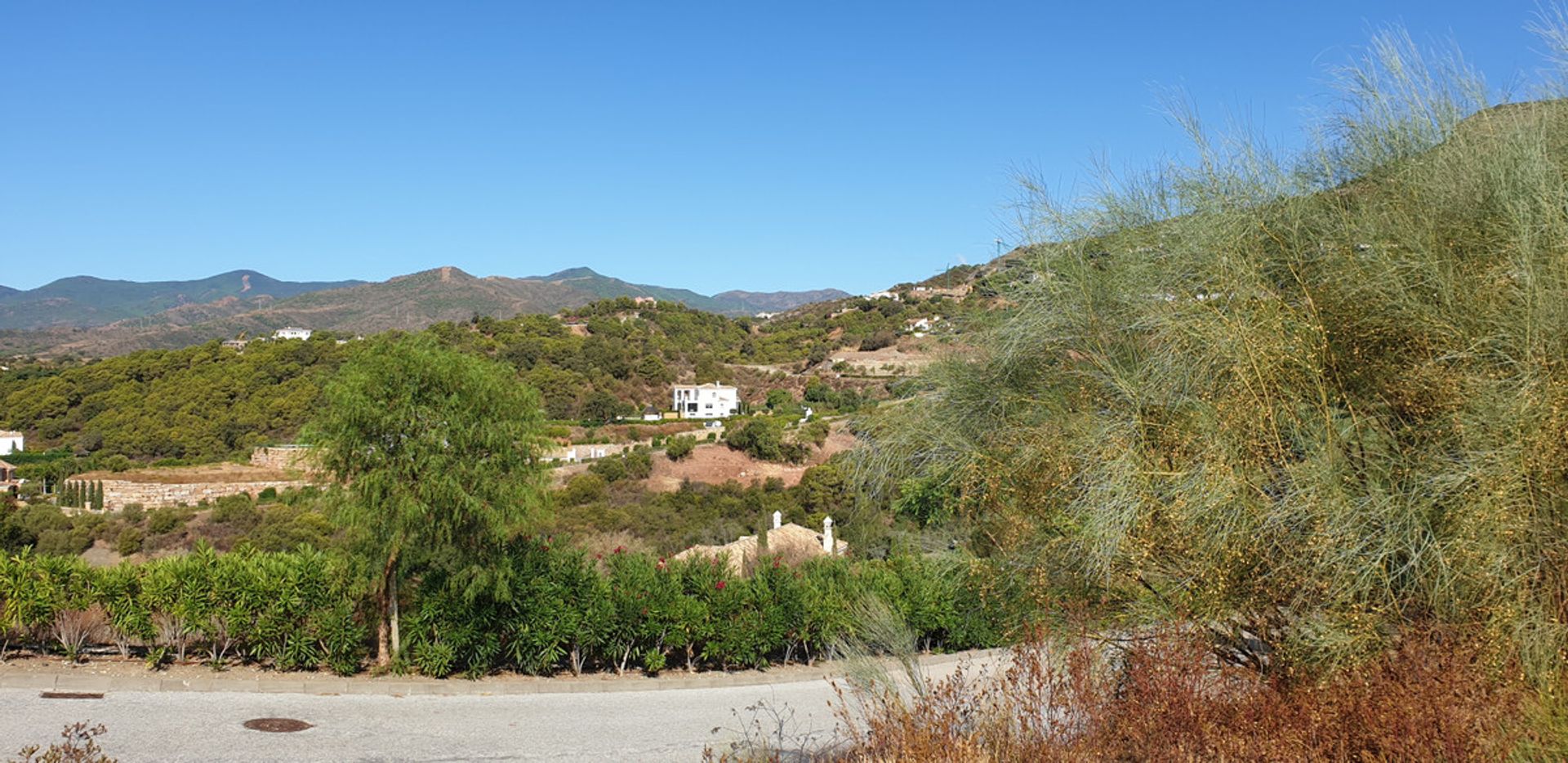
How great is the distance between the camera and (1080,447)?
526cm

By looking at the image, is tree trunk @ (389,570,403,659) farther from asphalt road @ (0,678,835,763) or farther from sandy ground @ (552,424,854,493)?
sandy ground @ (552,424,854,493)

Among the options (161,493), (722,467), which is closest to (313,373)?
(161,493)

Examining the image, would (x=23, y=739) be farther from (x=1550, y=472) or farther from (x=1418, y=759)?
(x=1550, y=472)

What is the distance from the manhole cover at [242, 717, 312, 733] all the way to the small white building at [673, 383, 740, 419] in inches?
1853

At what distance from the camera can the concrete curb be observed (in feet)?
26.0

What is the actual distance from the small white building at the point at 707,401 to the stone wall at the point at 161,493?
2435 centimetres

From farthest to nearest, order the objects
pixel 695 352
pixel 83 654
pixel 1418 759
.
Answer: pixel 695 352 → pixel 83 654 → pixel 1418 759

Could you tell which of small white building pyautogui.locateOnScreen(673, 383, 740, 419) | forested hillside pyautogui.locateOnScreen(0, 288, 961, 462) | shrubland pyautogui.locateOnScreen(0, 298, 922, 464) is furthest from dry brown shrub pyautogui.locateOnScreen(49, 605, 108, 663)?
small white building pyautogui.locateOnScreen(673, 383, 740, 419)

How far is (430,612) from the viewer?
8.87 metres

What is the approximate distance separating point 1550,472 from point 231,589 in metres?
9.00

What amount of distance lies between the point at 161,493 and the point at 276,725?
99.7 feet

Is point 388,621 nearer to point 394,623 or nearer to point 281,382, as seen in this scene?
point 394,623

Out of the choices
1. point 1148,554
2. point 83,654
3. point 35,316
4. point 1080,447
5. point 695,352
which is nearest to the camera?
point 1148,554

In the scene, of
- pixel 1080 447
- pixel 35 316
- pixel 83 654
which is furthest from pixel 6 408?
pixel 35 316
